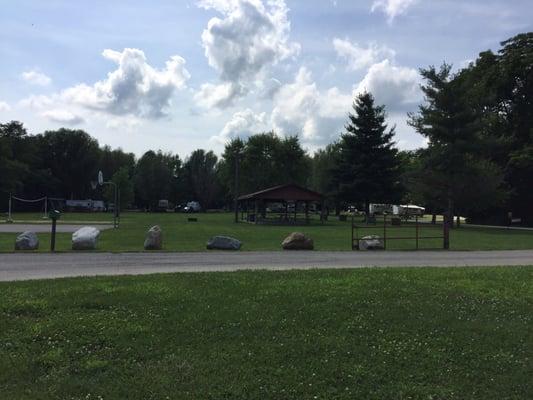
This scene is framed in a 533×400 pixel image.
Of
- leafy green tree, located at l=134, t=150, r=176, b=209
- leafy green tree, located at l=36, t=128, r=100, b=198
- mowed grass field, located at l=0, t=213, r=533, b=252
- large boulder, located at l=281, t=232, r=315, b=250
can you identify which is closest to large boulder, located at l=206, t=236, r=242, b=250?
mowed grass field, located at l=0, t=213, r=533, b=252

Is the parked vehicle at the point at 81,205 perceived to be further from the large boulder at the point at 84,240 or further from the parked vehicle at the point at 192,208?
the large boulder at the point at 84,240

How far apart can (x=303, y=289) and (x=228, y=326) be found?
7.45 feet

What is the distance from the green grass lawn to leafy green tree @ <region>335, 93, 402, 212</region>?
49285 millimetres

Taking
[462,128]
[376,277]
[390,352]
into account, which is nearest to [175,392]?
[390,352]

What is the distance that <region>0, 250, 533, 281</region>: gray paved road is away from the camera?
1367cm

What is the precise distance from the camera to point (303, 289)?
30.7ft

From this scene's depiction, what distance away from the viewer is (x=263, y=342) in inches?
270

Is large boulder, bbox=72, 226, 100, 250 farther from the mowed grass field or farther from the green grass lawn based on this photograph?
the green grass lawn

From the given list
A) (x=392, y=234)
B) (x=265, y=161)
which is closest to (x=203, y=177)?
(x=265, y=161)

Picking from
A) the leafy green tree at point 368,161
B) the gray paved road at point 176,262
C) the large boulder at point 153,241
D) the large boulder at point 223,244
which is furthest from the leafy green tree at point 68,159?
the gray paved road at point 176,262

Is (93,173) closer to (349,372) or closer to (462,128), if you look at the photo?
(462,128)

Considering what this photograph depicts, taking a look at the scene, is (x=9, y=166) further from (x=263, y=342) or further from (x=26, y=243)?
(x=263, y=342)

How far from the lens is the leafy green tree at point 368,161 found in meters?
58.7

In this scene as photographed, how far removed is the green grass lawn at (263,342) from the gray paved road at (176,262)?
4.10 m
